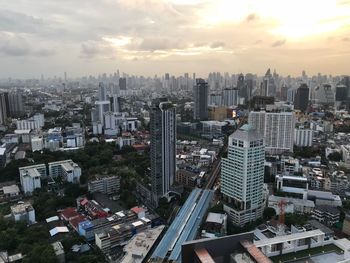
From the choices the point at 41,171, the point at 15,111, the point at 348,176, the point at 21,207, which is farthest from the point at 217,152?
the point at 15,111

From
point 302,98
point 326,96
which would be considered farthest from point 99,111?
point 326,96

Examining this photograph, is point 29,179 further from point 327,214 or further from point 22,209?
point 327,214

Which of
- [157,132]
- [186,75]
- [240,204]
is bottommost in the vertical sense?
[240,204]

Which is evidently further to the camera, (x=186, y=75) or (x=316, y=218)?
(x=186, y=75)

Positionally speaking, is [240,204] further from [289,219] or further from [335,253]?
[335,253]

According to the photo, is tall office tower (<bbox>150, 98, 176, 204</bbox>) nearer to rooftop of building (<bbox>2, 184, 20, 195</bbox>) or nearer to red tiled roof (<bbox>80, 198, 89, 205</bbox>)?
red tiled roof (<bbox>80, 198, 89, 205</bbox>)

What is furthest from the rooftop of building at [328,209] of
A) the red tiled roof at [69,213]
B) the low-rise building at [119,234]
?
the red tiled roof at [69,213]
